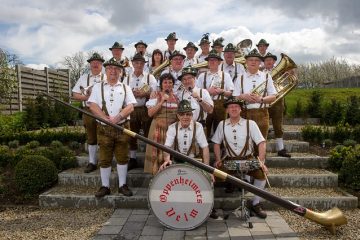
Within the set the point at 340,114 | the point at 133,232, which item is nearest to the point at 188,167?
the point at 133,232

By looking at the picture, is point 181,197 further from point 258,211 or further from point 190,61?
point 190,61

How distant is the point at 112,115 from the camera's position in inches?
251

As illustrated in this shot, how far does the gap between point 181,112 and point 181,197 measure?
1257 millimetres

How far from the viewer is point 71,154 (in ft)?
26.1

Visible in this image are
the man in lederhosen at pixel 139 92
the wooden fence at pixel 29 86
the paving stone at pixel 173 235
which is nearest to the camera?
the paving stone at pixel 173 235

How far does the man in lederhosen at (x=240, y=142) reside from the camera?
5977mm

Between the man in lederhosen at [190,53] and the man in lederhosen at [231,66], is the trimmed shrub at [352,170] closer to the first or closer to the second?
the man in lederhosen at [231,66]

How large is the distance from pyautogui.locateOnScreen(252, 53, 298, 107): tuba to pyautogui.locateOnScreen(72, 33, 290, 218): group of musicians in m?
0.33

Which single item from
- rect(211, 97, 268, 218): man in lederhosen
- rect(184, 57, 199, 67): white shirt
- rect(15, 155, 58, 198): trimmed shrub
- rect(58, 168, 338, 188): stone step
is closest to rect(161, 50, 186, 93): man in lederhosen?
rect(184, 57, 199, 67): white shirt

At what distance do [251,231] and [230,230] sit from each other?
0.94ft

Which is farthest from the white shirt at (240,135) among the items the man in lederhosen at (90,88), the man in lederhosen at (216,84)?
the man in lederhosen at (90,88)

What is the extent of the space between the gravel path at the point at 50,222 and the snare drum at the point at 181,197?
3.30 ft

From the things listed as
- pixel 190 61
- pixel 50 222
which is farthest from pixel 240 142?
pixel 50 222

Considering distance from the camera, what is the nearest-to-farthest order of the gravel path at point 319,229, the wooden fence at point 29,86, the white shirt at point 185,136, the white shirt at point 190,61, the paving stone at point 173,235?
the paving stone at point 173,235, the gravel path at point 319,229, the white shirt at point 185,136, the white shirt at point 190,61, the wooden fence at point 29,86
